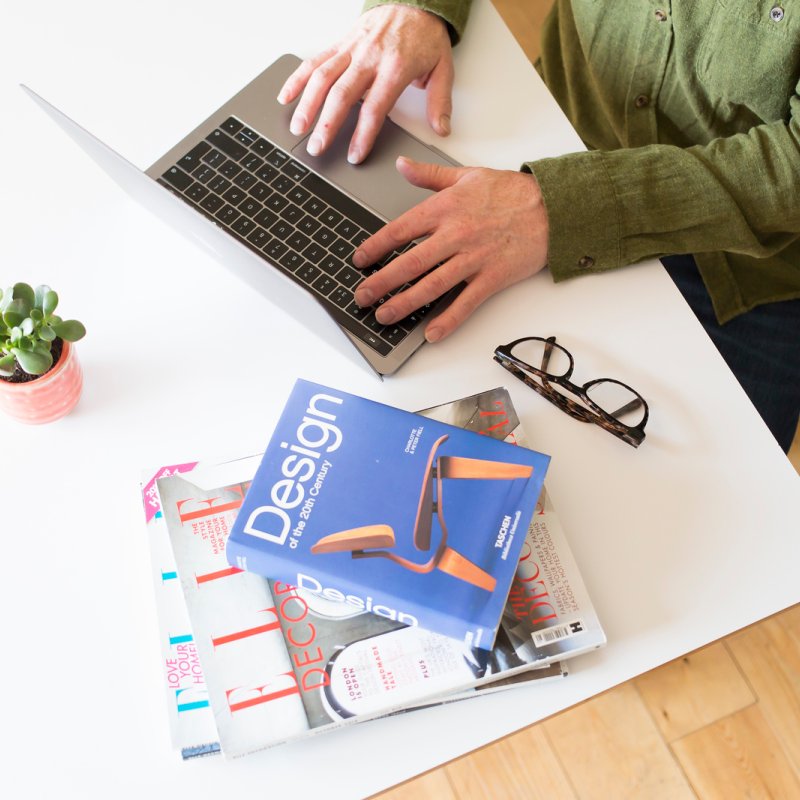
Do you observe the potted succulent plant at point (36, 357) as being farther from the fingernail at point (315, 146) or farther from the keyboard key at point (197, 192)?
the fingernail at point (315, 146)

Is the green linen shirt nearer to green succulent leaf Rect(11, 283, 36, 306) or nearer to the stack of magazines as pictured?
the stack of magazines

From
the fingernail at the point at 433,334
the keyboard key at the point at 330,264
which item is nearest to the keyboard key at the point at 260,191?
the keyboard key at the point at 330,264

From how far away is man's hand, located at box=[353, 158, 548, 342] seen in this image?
0.85 m

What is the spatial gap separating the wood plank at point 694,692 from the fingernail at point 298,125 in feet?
3.72

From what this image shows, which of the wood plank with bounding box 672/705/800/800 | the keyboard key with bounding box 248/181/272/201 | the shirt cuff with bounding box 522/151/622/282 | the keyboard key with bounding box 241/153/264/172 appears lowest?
the wood plank with bounding box 672/705/800/800

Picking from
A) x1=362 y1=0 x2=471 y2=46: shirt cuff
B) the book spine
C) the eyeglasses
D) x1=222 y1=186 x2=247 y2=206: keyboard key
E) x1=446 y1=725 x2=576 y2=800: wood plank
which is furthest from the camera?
x1=446 y1=725 x2=576 y2=800: wood plank

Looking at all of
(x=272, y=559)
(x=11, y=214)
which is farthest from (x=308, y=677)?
(x=11, y=214)

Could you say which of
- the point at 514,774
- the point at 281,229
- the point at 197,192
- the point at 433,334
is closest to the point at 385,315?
the point at 433,334

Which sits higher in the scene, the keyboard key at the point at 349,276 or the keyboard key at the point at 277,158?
the keyboard key at the point at 277,158

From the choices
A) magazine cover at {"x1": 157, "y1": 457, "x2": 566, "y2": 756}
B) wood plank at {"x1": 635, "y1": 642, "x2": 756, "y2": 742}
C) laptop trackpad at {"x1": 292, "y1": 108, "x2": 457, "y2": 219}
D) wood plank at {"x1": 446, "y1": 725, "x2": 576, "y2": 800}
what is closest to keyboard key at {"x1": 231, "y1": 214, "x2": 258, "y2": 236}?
laptop trackpad at {"x1": 292, "y1": 108, "x2": 457, "y2": 219}

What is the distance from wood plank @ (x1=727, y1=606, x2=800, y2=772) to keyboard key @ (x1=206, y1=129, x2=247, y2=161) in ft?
3.98

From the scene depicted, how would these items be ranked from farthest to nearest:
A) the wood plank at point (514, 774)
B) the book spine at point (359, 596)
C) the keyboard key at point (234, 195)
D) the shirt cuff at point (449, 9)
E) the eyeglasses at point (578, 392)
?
the wood plank at point (514, 774), the shirt cuff at point (449, 9), the keyboard key at point (234, 195), the eyeglasses at point (578, 392), the book spine at point (359, 596)

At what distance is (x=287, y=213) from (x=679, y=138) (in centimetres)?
60

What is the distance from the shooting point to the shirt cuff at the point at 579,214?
2.88ft
